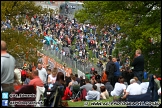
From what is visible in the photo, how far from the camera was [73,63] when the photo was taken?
45.1 meters

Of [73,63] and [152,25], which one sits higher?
[152,25]

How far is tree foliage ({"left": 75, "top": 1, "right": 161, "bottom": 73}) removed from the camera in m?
32.4

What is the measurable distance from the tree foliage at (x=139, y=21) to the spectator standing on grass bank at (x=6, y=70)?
18.5 meters

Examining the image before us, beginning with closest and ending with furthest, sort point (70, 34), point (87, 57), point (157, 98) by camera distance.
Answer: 1. point (157, 98)
2. point (87, 57)
3. point (70, 34)

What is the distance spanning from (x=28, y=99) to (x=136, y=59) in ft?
22.6

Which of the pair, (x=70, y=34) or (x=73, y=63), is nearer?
(x=73, y=63)

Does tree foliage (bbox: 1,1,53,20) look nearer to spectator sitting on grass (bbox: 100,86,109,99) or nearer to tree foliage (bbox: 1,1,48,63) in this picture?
tree foliage (bbox: 1,1,48,63)

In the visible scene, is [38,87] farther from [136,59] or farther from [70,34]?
[70,34]

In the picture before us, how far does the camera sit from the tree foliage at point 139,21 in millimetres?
32406

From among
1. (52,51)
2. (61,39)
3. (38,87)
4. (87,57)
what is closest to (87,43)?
(61,39)

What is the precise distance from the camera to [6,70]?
1338 centimetres

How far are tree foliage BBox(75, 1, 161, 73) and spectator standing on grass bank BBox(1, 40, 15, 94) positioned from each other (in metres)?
18.5

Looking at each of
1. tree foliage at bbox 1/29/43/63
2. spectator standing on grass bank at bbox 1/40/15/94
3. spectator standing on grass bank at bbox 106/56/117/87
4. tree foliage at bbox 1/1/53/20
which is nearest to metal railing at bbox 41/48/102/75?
tree foliage at bbox 1/29/43/63

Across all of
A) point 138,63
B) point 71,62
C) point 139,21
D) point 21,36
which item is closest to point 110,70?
point 138,63
